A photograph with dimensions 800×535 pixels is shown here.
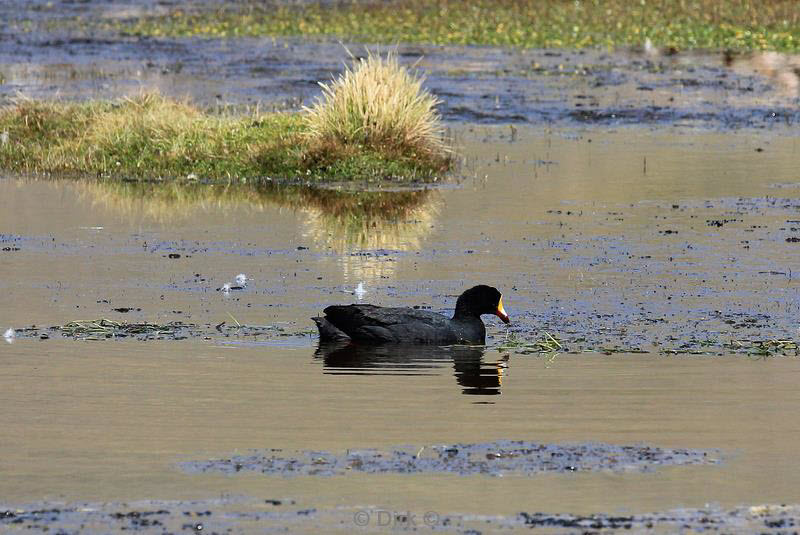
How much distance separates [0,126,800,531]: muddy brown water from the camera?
12.1 metres

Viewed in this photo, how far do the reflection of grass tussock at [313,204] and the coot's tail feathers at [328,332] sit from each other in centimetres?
641

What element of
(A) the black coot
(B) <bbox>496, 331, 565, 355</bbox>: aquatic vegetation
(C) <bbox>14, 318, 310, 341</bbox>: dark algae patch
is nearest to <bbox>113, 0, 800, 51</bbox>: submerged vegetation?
(B) <bbox>496, 331, 565, 355</bbox>: aquatic vegetation

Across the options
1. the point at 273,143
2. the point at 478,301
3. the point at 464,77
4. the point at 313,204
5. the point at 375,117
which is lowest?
the point at 478,301

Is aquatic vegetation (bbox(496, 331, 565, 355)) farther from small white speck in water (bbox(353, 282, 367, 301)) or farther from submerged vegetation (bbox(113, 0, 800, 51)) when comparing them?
submerged vegetation (bbox(113, 0, 800, 51))

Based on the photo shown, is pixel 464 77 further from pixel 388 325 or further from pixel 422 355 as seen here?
pixel 422 355

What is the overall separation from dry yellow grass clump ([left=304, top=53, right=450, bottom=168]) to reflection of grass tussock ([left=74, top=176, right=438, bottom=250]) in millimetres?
1177

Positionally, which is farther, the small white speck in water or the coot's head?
the small white speck in water

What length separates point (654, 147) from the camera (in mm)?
34781

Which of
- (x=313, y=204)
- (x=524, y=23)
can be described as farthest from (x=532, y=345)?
(x=524, y=23)

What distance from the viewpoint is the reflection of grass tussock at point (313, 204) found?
25.1 m

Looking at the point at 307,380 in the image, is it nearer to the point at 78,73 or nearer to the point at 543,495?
the point at 543,495

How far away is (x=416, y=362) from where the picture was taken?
16.8 meters

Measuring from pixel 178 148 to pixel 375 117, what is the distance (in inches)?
130

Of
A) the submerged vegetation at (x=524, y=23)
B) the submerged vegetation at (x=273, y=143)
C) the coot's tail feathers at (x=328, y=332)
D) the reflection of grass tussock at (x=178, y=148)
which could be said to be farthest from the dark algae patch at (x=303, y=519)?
the submerged vegetation at (x=524, y=23)
